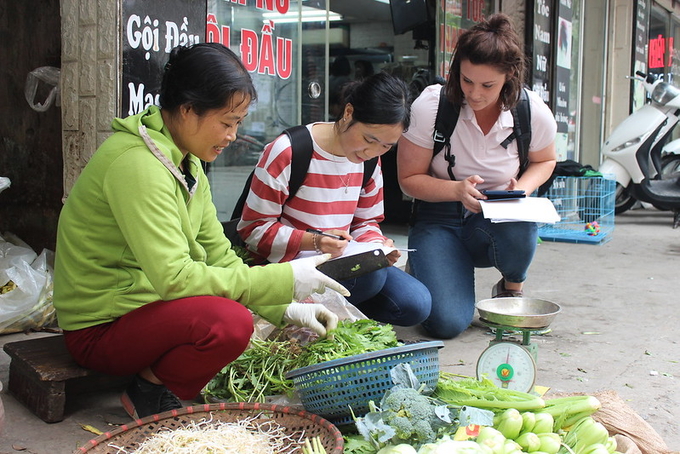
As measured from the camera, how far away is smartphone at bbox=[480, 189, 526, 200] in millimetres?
3334

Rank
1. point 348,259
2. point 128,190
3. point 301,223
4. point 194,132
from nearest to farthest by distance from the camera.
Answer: point 128,190, point 194,132, point 348,259, point 301,223

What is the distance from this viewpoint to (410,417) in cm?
184

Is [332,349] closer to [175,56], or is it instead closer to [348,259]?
[348,259]

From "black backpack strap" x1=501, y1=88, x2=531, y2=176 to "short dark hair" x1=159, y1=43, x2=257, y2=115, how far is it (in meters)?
1.75

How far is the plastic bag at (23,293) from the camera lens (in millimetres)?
3248

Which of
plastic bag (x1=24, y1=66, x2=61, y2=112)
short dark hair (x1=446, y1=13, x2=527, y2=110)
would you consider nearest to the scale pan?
short dark hair (x1=446, y1=13, x2=527, y2=110)

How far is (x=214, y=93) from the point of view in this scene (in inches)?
82.6

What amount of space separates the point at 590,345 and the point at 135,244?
244cm

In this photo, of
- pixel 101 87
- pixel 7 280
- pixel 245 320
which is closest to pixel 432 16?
pixel 101 87

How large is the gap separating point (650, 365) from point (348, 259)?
159 cm

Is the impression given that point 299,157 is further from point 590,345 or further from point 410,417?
point 590,345

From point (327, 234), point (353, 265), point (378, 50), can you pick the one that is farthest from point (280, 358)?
point (378, 50)

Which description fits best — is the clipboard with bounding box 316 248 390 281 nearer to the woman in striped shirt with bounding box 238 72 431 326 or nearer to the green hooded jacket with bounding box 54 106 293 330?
the woman in striped shirt with bounding box 238 72 431 326

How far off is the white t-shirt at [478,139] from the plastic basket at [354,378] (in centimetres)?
164
